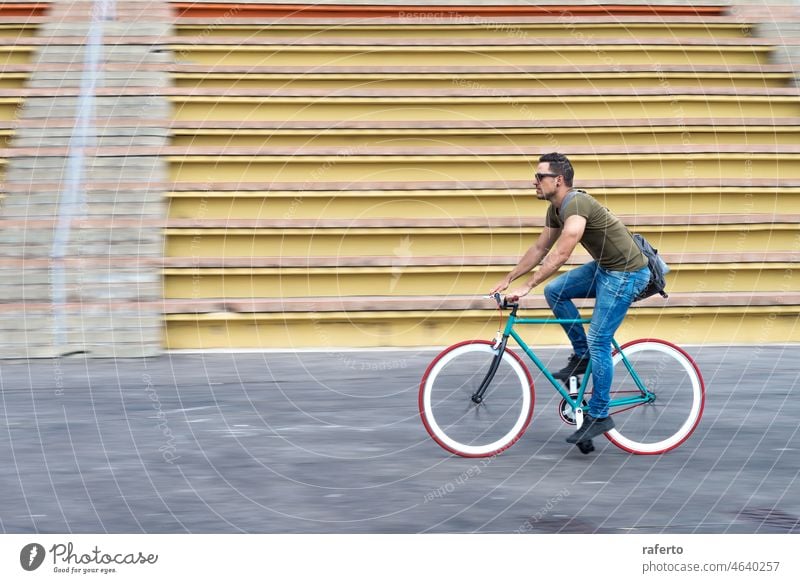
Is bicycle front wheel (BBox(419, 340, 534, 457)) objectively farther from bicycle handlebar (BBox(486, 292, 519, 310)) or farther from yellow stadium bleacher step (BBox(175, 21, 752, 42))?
yellow stadium bleacher step (BBox(175, 21, 752, 42))

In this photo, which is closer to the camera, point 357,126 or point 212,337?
point 212,337

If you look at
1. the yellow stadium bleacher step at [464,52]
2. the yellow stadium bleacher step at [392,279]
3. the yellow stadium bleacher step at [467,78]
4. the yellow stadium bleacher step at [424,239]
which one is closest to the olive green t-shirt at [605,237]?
the yellow stadium bleacher step at [392,279]

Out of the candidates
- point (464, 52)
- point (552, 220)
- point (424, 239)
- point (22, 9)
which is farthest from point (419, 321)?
point (22, 9)

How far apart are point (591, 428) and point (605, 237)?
3.63ft

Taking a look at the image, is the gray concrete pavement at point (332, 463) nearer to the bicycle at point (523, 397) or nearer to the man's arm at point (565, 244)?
the bicycle at point (523, 397)

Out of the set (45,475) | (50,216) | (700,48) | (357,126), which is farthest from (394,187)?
(45,475)

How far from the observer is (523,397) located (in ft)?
22.1

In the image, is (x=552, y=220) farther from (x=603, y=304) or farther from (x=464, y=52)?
(x=464, y=52)

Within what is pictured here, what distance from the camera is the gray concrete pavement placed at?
5.64m

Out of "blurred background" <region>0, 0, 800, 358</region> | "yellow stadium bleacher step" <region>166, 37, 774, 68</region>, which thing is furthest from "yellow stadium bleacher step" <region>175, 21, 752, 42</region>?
"yellow stadium bleacher step" <region>166, 37, 774, 68</region>

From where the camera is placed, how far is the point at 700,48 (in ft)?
42.8

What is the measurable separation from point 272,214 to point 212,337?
1622 millimetres

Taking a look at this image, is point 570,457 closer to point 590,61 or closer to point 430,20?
point 590,61

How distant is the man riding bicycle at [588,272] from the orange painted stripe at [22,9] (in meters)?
8.86
